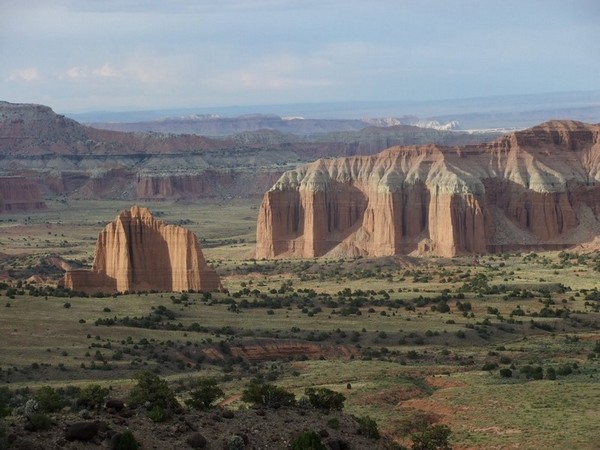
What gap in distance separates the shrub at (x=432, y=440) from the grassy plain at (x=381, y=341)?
103 inches

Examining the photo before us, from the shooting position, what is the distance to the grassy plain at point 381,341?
133 feet

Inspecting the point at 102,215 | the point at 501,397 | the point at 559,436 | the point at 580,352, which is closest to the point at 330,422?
the point at 559,436

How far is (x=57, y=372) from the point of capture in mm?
49500

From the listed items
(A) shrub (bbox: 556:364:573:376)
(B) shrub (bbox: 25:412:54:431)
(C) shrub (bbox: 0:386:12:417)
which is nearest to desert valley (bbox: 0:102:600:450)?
(B) shrub (bbox: 25:412:54:431)

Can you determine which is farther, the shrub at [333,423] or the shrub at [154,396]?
the shrub at [154,396]

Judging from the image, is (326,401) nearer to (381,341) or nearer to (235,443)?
(235,443)

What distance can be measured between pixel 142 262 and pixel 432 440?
46.7 meters

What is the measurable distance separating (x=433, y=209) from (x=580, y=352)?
197 feet

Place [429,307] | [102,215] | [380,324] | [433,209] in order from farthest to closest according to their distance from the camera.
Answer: [102,215] → [433,209] → [429,307] → [380,324]

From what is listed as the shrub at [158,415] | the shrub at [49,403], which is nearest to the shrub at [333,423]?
the shrub at [158,415]

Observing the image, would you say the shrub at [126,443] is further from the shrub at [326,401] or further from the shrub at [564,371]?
the shrub at [564,371]

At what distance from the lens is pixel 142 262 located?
256 ft

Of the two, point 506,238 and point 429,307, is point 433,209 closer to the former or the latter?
point 506,238

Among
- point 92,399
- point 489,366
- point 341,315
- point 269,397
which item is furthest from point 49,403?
point 341,315
